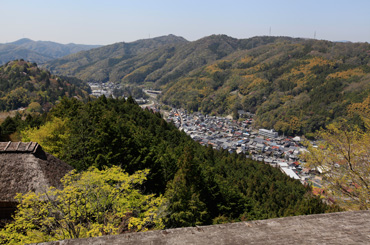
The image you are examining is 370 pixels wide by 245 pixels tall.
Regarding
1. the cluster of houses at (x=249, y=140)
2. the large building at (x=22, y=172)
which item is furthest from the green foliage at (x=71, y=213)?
the cluster of houses at (x=249, y=140)

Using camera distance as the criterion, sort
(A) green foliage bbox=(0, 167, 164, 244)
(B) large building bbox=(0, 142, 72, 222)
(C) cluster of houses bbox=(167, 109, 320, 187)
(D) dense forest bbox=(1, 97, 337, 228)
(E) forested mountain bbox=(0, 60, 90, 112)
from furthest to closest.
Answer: (E) forested mountain bbox=(0, 60, 90, 112) < (C) cluster of houses bbox=(167, 109, 320, 187) < (D) dense forest bbox=(1, 97, 337, 228) < (B) large building bbox=(0, 142, 72, 222) < (A) green foliage bbox=(0, 167, 164, 244)

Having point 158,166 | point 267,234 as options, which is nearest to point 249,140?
point 158,166

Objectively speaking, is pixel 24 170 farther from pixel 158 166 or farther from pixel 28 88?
pixel 28 88

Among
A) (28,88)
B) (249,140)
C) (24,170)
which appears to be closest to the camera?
(24,170)

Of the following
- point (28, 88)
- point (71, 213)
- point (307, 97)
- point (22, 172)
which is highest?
point (71, 213)

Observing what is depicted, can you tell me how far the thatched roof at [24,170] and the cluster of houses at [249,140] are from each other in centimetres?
7304

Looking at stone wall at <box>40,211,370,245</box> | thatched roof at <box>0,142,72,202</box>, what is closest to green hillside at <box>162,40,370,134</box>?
thatched roof at <box>0,142,72,202</box>

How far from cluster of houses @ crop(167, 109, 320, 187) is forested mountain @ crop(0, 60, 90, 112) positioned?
77574 millimetres

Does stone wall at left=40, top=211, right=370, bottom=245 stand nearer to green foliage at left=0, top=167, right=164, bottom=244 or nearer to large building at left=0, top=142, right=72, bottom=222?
green foliage at left=0, top=167, right=164, bottom=244

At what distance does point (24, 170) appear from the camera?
14945 mm

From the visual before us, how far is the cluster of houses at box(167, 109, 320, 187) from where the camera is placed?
295 feet

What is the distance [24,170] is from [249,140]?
11837cm

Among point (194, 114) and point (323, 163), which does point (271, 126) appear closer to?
point (194, 114)

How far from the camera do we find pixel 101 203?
34.4 feet
